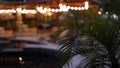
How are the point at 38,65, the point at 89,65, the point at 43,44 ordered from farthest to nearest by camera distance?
the point at 43,44
the point at 38,65
the point at 89,65

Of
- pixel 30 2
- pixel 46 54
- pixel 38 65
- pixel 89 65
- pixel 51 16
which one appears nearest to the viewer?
pixel 89 65

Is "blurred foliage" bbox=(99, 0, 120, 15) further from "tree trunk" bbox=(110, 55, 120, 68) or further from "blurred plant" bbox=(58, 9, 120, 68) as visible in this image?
"tree trunk" bbox=(110, 55, 120, 68)

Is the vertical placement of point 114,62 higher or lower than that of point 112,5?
lower

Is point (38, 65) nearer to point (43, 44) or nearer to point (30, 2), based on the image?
point (43, 44)

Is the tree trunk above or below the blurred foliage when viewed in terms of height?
below

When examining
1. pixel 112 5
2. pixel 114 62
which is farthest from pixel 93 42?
pixel 112 5

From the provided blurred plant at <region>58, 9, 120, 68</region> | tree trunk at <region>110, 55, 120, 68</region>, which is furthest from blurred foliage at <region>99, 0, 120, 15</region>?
tree trunk at <region>110, 55, 120, 68</region>

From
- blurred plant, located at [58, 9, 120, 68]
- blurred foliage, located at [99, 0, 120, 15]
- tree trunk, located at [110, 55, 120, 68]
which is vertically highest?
blurred foliage, located at [99, 0, 120, 15]

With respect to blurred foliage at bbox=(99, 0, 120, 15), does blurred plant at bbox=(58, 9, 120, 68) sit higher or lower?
lower

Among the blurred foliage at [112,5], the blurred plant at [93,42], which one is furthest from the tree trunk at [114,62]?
the blurred foliage at [112,5]

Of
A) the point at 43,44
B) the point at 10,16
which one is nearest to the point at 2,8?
the point at 10,16

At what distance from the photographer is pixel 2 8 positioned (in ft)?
65.8

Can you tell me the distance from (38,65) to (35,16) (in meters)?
7.66

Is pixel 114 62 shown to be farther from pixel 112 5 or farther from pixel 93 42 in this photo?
pixel 112 5
